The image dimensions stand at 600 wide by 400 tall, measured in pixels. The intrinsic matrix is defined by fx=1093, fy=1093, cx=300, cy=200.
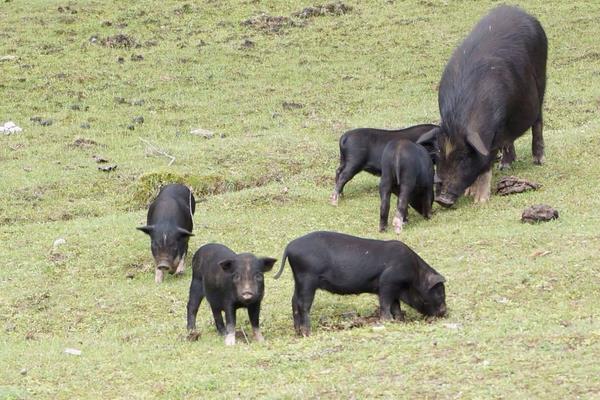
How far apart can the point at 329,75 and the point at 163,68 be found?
3.71 m

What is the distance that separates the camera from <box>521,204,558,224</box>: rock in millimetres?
12469

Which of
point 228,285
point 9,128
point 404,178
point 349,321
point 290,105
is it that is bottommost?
point 290,105

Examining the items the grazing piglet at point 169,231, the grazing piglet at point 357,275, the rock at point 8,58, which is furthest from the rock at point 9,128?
the grazing piglet at point 357,275

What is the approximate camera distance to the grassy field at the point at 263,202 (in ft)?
26.3

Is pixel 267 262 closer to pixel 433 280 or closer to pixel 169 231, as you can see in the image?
pixel 433 280

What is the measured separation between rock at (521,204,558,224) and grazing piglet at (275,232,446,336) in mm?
3276

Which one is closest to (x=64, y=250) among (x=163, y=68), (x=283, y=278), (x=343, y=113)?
(x=283, y=278)

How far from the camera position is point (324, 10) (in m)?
28.2

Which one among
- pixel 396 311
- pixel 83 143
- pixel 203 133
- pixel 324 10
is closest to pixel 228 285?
pixel 396 311

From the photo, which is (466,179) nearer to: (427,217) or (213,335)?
(427,217)

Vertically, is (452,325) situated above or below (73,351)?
above

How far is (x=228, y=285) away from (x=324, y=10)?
19.8m

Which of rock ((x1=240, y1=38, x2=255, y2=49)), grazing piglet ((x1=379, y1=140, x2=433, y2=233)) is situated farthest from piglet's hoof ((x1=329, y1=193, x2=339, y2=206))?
rock ((x1=240, y1=38, x2=255, y2=49))

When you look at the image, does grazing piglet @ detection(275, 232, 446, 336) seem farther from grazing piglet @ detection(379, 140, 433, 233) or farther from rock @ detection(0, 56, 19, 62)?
rock @ detection(0, 56, 19, 62)
